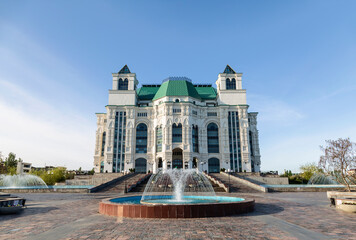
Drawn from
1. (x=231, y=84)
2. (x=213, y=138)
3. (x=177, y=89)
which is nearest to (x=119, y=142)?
(x=177, y=89)

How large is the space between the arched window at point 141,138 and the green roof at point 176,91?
960 centimetres

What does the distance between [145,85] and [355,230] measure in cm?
7341

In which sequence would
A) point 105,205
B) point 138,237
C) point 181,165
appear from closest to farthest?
point 138,237
point 105,205
point 181,165

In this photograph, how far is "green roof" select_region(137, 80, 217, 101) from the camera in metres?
66.8

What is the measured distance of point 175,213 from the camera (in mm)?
12094

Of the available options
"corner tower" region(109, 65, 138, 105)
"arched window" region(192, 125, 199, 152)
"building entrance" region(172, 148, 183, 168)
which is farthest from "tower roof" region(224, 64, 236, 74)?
"building entrance" region(172, 148, 183, 168)

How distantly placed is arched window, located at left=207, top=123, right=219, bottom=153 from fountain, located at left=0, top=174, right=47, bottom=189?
40.3 metres

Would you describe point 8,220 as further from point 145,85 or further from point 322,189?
point 145,85

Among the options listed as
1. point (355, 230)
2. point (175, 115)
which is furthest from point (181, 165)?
Answer: point (355, 230)

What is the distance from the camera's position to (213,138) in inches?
2576

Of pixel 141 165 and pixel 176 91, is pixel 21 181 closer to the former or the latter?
pixel 141 165

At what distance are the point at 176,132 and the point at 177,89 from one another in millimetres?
13223

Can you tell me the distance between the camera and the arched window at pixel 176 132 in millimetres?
61281

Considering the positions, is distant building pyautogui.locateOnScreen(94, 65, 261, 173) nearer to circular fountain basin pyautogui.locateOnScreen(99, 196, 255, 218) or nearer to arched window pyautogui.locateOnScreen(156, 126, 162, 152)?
arched window pyautogui.locateOnScreen(156, 126, 162, 152)
